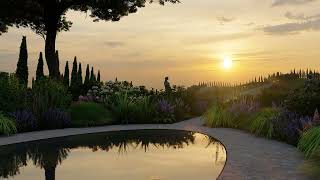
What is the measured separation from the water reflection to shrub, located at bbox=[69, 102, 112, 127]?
9.22ft

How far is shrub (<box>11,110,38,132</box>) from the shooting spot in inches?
637

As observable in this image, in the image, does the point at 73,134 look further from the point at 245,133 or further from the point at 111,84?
the point at 111,84

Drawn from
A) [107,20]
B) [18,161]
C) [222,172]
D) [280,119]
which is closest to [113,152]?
[18,161]

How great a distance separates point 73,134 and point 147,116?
15.0 ft

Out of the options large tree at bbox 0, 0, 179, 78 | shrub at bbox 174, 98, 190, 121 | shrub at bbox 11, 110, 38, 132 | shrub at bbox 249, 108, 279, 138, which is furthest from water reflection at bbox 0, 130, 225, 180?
large tree at bbox 0, 0, 179, 78

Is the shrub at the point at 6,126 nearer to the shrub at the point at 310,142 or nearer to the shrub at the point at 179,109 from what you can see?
A: the shrub at the point at 179,109

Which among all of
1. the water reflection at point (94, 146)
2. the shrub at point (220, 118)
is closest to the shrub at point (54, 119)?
the water reflection at point (94, 146)

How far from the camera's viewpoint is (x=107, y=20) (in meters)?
33.1

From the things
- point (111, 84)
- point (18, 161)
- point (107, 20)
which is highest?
point (107, 20)

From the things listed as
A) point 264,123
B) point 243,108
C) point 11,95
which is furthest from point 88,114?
point 264,123

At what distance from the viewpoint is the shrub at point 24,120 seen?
53.1ft

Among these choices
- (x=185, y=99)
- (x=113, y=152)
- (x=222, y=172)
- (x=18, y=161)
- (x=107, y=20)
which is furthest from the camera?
(x=107, y=20)

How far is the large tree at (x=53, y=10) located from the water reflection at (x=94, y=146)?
16351 mm

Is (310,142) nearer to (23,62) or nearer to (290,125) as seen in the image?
(290,125)
